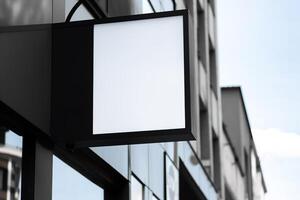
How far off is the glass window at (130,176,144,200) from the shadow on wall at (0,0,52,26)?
178 inches

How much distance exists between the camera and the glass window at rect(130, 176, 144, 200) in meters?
13.0

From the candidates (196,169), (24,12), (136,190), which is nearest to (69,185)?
(24,12)

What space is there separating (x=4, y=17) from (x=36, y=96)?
96 cm

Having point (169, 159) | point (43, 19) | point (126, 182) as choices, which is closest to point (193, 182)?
point (169, 159)

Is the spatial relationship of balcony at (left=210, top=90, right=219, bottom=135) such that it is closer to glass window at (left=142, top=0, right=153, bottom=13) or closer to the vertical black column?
glass window at (left=142, top=0, right=153, bottom=13)

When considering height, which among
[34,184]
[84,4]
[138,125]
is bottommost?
[34,184]

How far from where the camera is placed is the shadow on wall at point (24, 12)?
7816 mm

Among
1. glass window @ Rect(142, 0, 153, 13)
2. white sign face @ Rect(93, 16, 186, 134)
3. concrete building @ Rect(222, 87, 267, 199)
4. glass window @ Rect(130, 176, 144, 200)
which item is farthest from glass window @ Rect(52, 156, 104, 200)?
concrete building @ Rect(222, 87, 267, 199)

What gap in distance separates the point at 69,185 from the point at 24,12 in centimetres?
246

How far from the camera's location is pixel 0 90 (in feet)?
25.0

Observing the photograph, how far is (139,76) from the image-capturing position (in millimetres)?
8445

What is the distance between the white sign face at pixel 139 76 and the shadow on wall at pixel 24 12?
2.01ft

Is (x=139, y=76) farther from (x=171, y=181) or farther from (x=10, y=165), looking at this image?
(x=171, y=181)

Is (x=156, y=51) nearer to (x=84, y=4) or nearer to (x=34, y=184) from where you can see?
(x=34, y=184)
